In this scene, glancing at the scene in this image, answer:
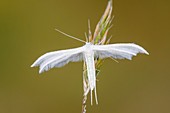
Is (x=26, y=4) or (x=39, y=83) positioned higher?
(x=26, y=4)

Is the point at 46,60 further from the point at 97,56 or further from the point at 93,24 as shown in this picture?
the point at 93,24

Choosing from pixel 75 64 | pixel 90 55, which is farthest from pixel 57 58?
pixel 75 64

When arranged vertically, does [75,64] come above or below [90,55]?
above

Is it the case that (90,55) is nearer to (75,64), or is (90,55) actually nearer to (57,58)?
(57,58)

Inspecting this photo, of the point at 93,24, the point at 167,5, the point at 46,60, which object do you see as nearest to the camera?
the point at 46,60

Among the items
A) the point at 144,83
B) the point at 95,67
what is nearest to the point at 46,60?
the point at 95,67

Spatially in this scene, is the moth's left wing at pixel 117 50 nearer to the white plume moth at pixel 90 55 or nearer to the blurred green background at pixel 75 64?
the white plume moth at pixel 90 55

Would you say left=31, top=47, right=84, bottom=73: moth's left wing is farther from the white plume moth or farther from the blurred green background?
the blurred green background
